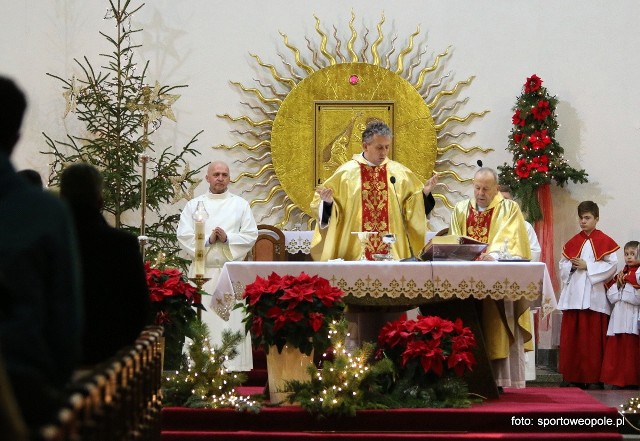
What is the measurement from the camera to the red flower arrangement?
6.79m

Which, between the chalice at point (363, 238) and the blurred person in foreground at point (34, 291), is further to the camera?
the chalice at point (363, 238)

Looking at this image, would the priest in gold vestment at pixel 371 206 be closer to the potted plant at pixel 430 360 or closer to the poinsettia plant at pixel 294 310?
the potted plant at pixel 430 360

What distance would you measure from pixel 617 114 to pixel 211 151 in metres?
4.77

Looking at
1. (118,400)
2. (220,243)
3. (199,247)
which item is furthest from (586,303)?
(118,400)

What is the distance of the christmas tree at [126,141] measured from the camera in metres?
10.8

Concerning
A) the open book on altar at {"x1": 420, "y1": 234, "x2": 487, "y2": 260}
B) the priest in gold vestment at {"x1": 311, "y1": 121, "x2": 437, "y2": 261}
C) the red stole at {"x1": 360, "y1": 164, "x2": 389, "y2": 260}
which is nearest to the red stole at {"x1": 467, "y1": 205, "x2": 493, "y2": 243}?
the priest in gold vestment at {"x1": 311, "y1": 121, "x2": 437, "y2": 261}

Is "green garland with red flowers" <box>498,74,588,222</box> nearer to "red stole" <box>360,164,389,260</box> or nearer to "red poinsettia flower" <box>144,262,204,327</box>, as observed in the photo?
"red stole" <box>360,164,389,260</box>

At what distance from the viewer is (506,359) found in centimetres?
764

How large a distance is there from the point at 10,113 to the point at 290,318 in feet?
13.7

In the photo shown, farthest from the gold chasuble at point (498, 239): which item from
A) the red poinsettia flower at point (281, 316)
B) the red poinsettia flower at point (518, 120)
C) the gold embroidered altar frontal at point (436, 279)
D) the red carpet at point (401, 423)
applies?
the red poinsettia flower at point (518, 120)

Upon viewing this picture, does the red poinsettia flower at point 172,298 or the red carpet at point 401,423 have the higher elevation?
the red poinsettia flower at point 172,298

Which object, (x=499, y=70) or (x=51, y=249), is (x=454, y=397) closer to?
(x=51, y=249)

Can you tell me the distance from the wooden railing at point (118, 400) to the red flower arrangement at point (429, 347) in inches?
94.4

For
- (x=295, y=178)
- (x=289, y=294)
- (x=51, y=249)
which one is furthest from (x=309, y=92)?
(x=51, y=249)
